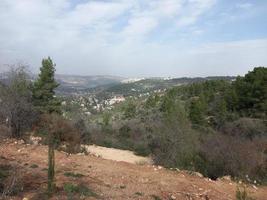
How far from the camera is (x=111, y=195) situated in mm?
9445

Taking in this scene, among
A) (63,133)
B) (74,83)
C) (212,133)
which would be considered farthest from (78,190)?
(74,83)

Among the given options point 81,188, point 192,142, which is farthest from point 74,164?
point 192,142

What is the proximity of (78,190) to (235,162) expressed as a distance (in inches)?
298

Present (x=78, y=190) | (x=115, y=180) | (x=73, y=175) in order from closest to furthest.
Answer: (x=78, y=190) < (x=73, y=175) < (x=115, y=180)

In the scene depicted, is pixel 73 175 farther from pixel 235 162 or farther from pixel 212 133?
pixel 212 133

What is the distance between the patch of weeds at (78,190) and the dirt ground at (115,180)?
136mm

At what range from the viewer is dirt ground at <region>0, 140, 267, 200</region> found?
9.68 m

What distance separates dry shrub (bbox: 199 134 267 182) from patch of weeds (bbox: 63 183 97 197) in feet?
22.3

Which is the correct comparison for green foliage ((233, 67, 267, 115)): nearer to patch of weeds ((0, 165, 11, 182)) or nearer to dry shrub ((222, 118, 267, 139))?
dry shrub ((222, 118, 267, 139))

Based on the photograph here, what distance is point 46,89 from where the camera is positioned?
30469mm

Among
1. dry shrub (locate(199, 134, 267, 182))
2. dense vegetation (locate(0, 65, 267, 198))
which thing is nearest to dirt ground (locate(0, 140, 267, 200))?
dense vegetation (locate(0, 65, 267, 198))

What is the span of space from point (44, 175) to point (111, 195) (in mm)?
2172

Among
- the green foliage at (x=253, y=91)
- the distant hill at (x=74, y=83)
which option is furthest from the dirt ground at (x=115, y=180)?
the distant hill at (x=74, y=83)

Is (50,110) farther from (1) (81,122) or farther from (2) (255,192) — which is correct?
(2) (255,192)
